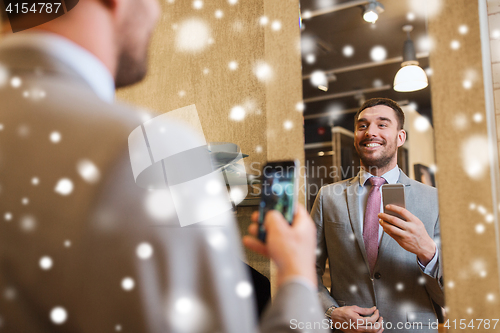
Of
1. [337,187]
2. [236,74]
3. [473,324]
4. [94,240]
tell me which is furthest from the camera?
[236,74]

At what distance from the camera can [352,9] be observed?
999 millimetres

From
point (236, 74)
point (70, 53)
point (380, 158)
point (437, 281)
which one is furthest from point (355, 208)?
point (70, 53)

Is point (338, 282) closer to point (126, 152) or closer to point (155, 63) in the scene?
point (126, 152)

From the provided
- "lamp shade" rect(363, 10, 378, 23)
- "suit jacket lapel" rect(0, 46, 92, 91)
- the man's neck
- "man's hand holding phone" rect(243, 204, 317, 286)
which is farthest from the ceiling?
"suit jacket lapel" rect(0, 46, 92, 91)

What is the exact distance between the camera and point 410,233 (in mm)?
859

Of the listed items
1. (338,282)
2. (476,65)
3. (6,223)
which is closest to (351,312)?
(338,282)

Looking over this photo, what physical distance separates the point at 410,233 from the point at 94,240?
0.77 m

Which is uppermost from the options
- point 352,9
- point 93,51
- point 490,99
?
point 352,9

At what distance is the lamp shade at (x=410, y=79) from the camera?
87 cm

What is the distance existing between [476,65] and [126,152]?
0.87 meters

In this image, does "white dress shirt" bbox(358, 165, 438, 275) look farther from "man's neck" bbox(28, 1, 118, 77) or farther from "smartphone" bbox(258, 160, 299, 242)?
"man's neck" bbox(28, 1, 118, 77)

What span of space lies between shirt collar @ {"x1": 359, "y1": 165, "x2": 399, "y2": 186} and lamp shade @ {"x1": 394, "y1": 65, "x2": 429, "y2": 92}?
224 mm

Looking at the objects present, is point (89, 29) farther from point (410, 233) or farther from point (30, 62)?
point (410, 233)

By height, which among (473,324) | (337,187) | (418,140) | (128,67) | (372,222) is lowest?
(473,324)
